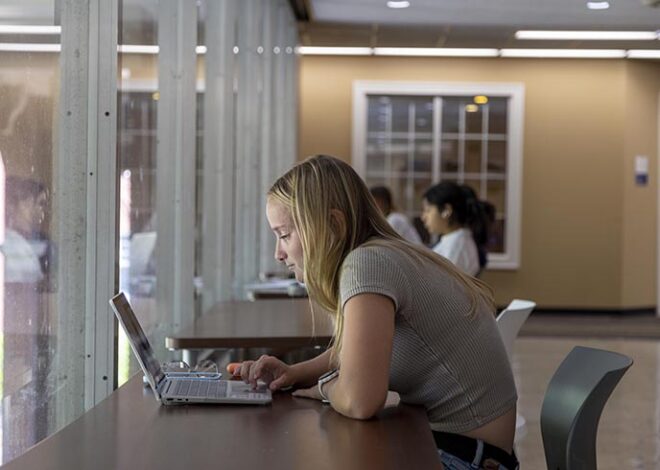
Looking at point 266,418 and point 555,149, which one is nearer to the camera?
point 266,418

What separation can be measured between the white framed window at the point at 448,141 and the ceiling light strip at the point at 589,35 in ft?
4.66

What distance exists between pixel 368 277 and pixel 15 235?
2.52 ft

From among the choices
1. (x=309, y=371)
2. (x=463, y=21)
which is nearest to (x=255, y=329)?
(x=309, y=371)

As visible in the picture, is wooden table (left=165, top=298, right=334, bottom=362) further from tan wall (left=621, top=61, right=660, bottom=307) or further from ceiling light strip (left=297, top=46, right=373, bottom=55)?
tan wall (left=621, top=61, right=660, bottom=307)

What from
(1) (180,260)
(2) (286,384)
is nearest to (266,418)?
(2) (286,384)

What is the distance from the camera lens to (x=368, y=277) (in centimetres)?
230

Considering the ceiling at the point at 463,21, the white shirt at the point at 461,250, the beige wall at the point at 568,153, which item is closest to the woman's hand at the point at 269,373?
the white shirt at the point at 461,250

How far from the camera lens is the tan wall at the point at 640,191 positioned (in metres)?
12.5

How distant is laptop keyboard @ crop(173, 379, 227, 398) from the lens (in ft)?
Answer: 8.21

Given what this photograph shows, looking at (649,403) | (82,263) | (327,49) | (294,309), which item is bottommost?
(649,403)

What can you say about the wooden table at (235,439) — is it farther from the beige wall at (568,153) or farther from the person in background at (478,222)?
the beige wall at (568,153)

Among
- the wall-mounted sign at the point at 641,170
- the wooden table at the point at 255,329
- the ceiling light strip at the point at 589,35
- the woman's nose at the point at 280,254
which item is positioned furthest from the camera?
the wall-mounted sign at the point at 641,170

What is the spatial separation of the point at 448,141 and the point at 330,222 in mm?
10268

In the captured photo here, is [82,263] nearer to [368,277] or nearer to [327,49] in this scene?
[368,277]
